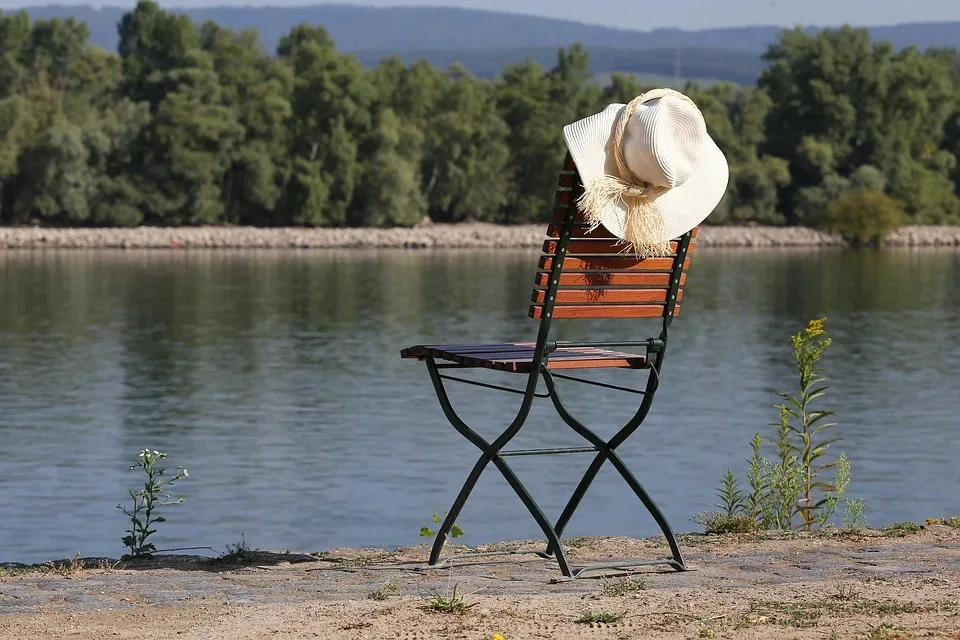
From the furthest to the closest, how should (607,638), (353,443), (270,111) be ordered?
1. (270,111)
2. (353,443)
3. (607,638)

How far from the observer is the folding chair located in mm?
6566

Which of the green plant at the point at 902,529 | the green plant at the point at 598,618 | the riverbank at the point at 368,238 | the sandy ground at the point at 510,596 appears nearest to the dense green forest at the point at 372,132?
the riverbank at the point at 368,238

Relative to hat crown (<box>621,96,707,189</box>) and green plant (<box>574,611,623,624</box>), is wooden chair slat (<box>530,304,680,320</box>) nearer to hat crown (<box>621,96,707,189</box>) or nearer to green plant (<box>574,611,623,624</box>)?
hat crown (<box>621,96,707,189</box>)

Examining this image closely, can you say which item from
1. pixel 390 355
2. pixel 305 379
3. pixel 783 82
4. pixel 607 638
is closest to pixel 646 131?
pixel 607 638

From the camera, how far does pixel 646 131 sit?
6578mm

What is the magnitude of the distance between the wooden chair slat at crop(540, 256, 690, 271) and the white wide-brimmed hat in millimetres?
100

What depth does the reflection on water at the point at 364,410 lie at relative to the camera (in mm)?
12828

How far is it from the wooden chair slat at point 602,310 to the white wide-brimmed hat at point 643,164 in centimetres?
27

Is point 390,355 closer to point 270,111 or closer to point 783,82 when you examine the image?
point 270,111

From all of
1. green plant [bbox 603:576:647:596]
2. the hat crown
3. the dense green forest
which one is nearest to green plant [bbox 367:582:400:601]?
green plant [bbox 603:576:647:596]

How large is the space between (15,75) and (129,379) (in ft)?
269

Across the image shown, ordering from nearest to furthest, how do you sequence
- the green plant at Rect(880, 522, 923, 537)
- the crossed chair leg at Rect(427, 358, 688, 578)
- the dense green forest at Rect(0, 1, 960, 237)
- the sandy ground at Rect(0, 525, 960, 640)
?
the sandy ground at Rect(0, 525, 960, 640) → the crossed chair leg at Rect(427, 358, 688, 578) → the green plant at Rect(880, 522, 923, 537) → the dense green forest at Rect(0, 1, 960, 237)

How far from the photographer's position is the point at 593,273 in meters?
6.78

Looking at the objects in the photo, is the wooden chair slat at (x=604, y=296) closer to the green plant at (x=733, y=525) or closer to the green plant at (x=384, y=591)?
the green plant at (x=384, y=591)
